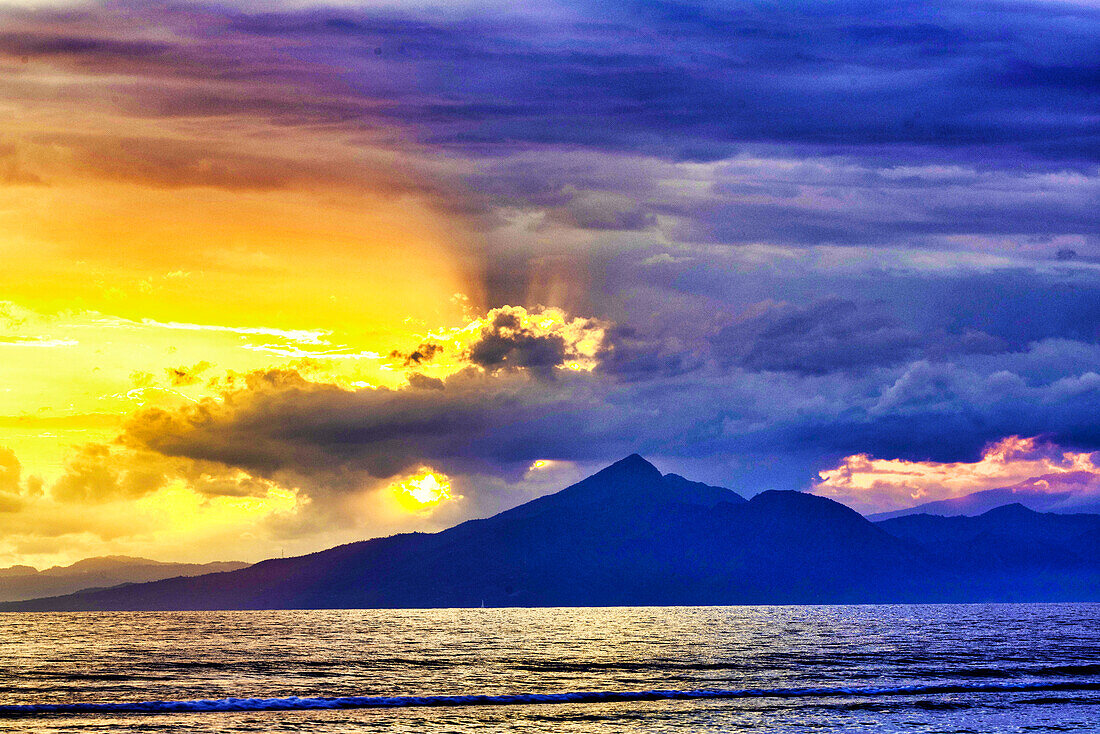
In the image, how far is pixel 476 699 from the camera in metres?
107

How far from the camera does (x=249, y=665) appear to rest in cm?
15750

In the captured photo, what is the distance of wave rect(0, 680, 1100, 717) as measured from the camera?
101062 millimetres

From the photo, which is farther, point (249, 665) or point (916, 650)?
point (916, 650)

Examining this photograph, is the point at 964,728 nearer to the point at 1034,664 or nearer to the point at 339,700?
the point at 339,700

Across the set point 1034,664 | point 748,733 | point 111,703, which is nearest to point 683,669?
point 1034,664

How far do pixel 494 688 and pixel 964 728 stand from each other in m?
Answer: 50.0

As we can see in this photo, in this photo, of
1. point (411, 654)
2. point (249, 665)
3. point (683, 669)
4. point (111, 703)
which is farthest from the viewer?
point (411, 654)

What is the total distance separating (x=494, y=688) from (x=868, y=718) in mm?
41598

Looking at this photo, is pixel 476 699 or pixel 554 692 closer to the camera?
pixel 476 699

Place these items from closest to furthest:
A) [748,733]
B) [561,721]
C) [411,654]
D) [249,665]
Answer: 1. [748,733]
2. [561,721]
3. [249,665]
4. [411,654]

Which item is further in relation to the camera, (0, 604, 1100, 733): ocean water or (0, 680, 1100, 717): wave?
(0, 680, 1100, 717): wave

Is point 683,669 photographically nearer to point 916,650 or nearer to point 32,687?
point 916,650

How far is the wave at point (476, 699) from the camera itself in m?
101

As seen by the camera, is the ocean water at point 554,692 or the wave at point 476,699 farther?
the wave at point 476,699
